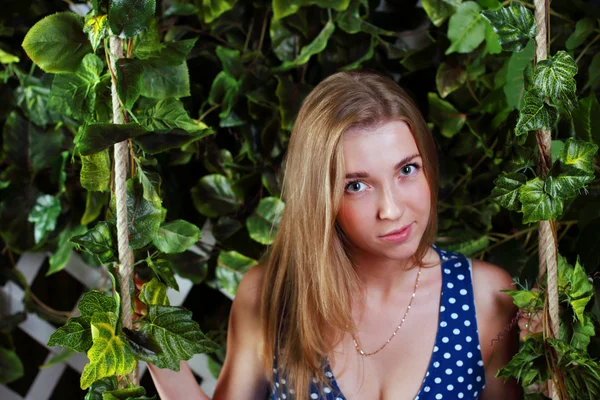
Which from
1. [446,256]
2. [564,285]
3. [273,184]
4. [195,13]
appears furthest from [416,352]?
[195,13]

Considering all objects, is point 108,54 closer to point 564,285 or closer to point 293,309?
point 293,309

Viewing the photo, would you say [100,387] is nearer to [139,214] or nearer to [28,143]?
[139,214]

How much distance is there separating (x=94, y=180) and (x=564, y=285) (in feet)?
1.90

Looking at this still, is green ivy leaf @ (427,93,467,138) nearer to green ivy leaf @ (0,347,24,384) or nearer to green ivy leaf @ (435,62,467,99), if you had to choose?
green ivy leaf @ (435,62,467,99)

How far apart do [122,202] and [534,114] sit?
0.47m

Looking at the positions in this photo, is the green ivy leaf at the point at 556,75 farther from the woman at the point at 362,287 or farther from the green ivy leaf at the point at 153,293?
the green ivy leaf at the point at 153,293

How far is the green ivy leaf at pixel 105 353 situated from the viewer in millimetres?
781

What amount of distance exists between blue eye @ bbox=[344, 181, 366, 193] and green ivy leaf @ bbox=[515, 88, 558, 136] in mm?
214

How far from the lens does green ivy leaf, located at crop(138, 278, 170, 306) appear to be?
868 millimetres

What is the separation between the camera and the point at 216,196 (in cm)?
129

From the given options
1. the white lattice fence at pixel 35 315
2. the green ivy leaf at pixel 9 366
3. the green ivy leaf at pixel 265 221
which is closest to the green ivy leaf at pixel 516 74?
the green ivy leaf at pixel 265 221

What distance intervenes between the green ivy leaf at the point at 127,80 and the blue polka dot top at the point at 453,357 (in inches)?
19.1

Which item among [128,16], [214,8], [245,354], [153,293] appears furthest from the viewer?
[214,8]

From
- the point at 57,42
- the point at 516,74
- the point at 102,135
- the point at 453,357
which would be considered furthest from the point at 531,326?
the point at 57,42
